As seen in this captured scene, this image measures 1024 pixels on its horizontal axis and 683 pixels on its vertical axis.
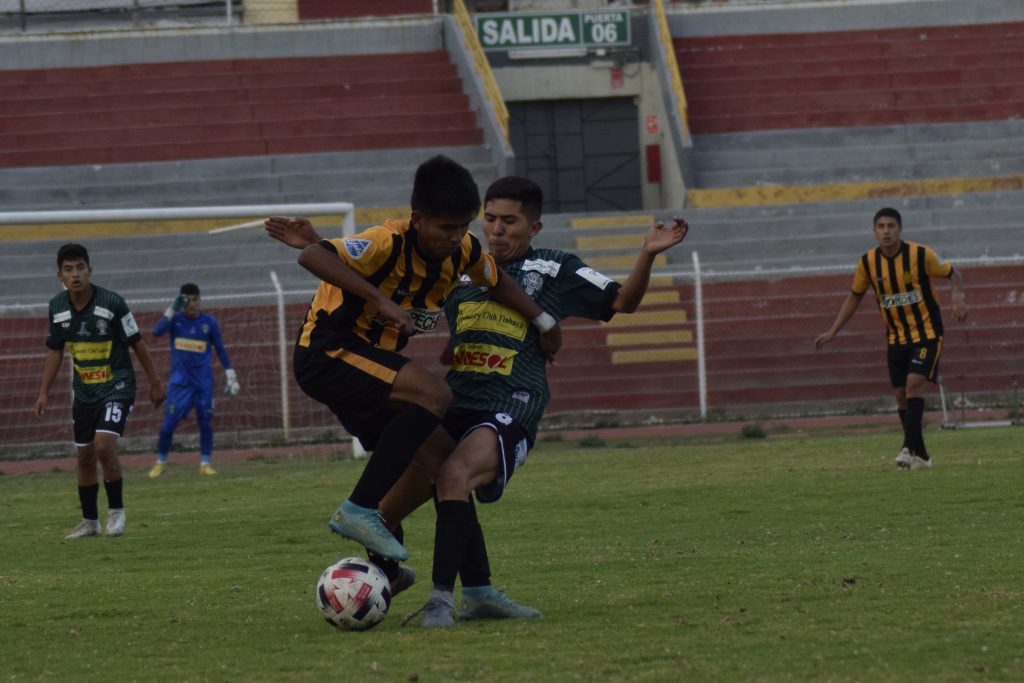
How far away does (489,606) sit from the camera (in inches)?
254

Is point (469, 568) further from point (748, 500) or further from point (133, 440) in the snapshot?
point (133, 440)

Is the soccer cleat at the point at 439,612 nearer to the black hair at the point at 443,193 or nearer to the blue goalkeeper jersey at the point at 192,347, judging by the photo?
the black hair at the point at 443,193

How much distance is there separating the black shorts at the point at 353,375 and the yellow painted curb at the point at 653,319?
15.1m

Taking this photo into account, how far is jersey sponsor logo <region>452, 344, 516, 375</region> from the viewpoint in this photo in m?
6.70

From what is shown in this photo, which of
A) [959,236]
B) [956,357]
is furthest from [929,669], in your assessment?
[959,236]

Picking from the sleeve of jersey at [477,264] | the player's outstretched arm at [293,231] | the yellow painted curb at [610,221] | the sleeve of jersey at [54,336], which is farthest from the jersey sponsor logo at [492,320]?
the yellow painted curb at [610,221]

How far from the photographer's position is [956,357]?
21.1 meters

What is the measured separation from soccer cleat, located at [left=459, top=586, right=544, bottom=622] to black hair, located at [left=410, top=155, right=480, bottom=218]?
153 cm

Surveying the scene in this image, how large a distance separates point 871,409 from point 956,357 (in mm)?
1677

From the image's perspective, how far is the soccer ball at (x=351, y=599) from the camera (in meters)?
6.15

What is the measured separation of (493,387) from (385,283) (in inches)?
28.0

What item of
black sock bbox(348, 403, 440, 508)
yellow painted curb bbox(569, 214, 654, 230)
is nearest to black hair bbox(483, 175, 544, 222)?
black sock bbox(348, 403, 440, 508)

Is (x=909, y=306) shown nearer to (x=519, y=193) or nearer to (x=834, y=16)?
(x=519, y=193)

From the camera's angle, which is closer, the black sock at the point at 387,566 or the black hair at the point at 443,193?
the black hair at the point at 443,193
